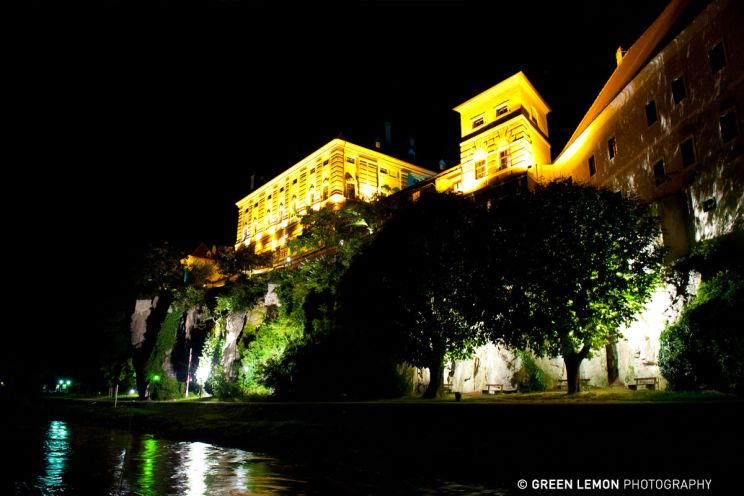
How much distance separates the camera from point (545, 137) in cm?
4738

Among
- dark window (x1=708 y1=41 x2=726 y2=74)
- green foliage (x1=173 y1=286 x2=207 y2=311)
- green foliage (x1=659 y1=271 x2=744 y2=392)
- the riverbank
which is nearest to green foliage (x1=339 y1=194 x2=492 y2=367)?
the riverbank

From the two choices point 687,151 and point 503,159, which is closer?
point 687,151

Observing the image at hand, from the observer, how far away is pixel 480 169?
46.1 metres

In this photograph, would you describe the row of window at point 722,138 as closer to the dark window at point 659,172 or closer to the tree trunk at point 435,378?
the dark window at point 659,172

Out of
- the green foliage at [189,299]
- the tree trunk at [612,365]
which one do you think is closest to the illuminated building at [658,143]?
the tree trunk at [612,365]

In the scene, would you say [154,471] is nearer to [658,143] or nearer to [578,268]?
[578,268]

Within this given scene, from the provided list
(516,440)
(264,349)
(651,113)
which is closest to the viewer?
(516,440)

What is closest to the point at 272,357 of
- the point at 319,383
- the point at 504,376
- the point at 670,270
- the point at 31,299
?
the point at 319,383

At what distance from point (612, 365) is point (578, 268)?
795 cm

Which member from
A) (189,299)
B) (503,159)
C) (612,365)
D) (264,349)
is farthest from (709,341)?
(189,299)

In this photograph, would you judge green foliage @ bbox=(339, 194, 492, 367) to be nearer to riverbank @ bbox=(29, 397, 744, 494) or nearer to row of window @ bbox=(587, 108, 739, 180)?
riverbank @ bbox=(29, 397, 744, 494)

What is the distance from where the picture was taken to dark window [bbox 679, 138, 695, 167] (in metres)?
23.9

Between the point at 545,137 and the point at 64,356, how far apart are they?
196ft

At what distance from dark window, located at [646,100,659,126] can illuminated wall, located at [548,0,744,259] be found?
0.18ft
